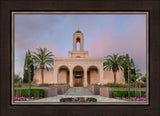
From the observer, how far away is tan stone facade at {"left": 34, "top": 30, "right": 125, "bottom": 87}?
25.9 metres

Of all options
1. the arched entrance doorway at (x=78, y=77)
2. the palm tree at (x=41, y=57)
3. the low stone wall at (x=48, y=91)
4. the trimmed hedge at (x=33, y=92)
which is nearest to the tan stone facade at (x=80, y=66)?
the arched entrance doorway at (x=78, y=77)

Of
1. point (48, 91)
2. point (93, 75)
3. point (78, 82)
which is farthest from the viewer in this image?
point (78, 82)

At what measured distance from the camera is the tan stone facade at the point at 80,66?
25891 mm

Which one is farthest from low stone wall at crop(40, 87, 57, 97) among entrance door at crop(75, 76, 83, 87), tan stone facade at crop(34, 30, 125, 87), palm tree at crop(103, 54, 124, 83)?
entrance door at crop(75, 76, 83, 87)

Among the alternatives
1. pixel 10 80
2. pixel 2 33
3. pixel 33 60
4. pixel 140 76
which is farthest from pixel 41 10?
pixel 33 60

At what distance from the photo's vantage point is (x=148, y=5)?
5.51m

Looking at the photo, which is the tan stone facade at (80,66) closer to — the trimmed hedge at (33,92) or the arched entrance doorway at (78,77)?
the arched entrance doorway at (78,77)

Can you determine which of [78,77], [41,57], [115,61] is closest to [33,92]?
[41,57]

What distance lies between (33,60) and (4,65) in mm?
16198

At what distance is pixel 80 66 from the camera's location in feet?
87.9

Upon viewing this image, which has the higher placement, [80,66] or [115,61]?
[115,61]

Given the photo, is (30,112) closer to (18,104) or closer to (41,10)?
(18,104)

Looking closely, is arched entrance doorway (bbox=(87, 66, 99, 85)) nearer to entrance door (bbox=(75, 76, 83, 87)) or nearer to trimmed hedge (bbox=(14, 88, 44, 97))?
entrance door (bbox=(75, 76, 83, 87))

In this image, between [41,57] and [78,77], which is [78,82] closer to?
[78,77]
